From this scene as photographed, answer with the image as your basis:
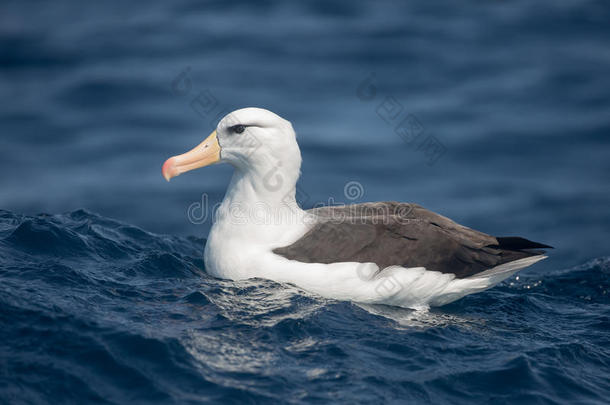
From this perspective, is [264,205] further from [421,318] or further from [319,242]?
[421,318]

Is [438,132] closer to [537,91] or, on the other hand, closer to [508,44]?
[537,91]

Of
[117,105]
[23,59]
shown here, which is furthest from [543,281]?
[23,59]

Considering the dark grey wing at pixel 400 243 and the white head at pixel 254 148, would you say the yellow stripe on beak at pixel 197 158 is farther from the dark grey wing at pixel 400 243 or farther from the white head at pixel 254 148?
the dark grey wing at pixel 400 243

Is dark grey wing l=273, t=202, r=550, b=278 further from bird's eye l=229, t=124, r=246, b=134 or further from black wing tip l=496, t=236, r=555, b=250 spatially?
bird's eye l=229, t=124, r=246, b=134

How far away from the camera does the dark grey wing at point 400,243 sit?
8.01 meters

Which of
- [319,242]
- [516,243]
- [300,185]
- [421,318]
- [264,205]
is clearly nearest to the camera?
[319,242]

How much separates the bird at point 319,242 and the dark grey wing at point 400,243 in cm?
1

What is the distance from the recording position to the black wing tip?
8469 mm

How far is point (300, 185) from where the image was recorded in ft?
42.7

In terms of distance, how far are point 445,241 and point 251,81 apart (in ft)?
28.9

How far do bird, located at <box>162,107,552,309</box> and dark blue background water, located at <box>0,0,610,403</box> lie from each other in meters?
0.26

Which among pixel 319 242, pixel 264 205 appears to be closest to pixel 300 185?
pixel 264 205

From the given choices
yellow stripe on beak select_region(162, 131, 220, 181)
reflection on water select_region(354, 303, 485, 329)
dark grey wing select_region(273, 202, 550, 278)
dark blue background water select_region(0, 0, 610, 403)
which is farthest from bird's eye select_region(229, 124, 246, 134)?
reflection on water select_region(354, 303, 485, 329)

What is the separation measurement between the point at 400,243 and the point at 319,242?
93cm
